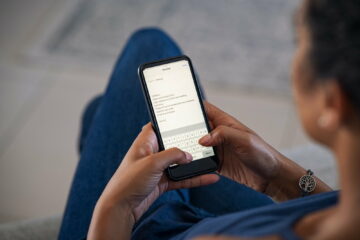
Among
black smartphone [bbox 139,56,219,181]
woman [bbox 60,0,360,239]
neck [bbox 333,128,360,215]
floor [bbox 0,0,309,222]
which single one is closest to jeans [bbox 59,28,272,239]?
woman [bbox 60,0,360,239]

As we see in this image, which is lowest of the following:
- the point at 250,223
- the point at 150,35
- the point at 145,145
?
the point at 250,223

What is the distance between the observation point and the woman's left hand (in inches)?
29.2

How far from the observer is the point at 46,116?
5.86ft

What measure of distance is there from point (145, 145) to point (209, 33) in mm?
1337

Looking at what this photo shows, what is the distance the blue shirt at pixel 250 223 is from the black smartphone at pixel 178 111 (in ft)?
0.29

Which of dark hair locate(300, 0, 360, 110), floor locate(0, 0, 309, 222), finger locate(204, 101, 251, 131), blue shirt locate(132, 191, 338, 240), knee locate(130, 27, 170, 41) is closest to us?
dark hair locate(300, 0, 360, 110)

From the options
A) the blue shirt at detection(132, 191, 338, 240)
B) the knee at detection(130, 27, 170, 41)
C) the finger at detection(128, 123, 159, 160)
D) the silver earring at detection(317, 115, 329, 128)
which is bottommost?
the blue shirt at detection(132, 191, 338, 240)

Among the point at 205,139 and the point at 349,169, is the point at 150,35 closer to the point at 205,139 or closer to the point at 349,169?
the point at 205,139

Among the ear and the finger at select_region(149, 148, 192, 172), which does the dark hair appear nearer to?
the ear

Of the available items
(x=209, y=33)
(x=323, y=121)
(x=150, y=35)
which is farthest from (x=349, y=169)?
(x=209, y=33)

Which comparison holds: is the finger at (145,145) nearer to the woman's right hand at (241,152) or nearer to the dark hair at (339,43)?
the woman's right hand at (241,152)

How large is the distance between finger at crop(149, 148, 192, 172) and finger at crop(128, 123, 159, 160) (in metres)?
0.03

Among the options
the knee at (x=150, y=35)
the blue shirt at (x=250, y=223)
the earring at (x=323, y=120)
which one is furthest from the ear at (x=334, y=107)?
the knee at (x=150, y=35)

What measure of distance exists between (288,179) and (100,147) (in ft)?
1.12
